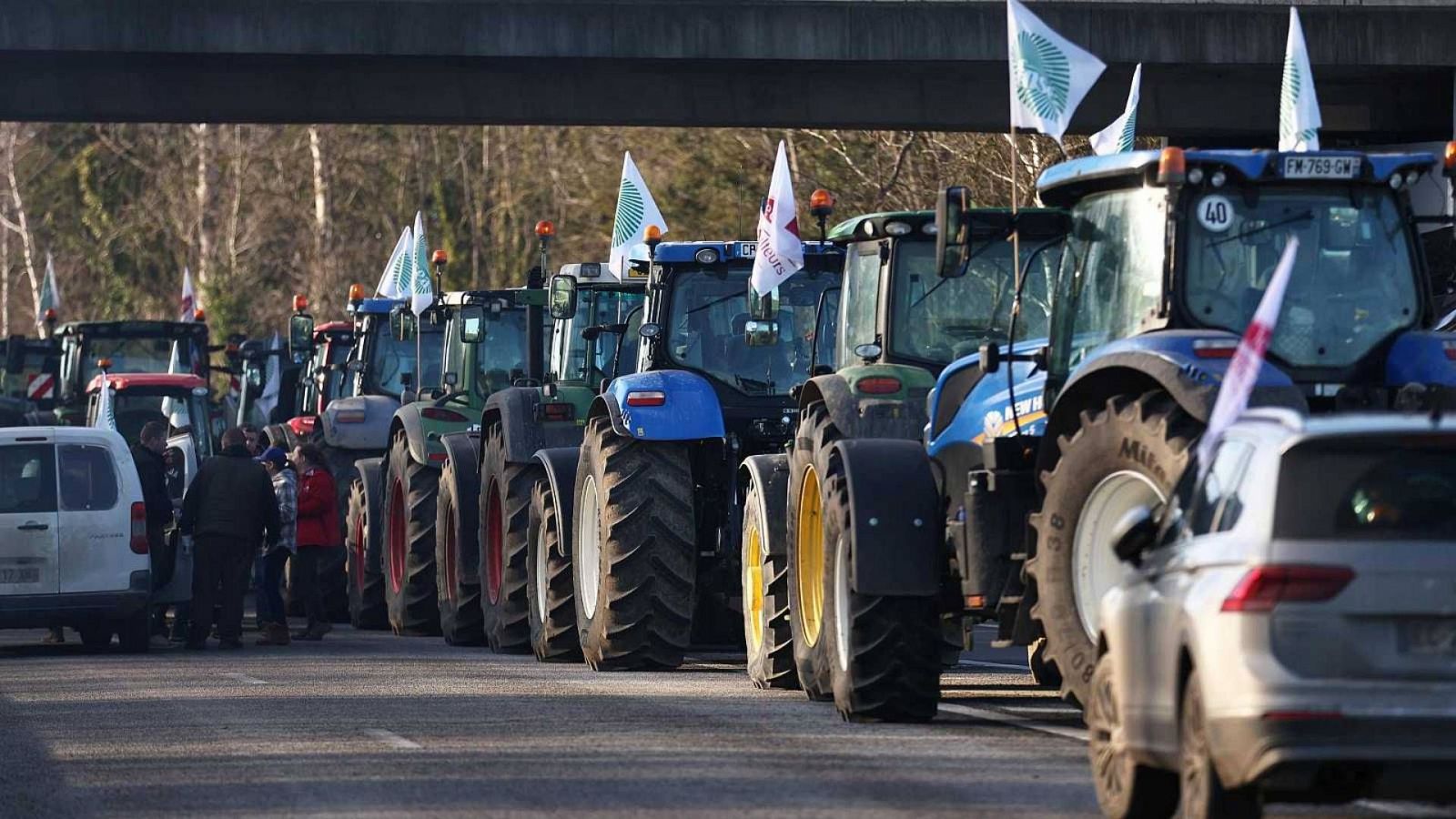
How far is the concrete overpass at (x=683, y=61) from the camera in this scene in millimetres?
30406

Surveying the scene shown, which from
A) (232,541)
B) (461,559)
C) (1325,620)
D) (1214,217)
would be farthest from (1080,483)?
(232,541)

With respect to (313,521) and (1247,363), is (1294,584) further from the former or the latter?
(313,521)

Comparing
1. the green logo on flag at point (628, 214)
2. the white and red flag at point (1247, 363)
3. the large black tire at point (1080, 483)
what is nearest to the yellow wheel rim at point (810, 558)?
the large black tire at point (1080, 483)

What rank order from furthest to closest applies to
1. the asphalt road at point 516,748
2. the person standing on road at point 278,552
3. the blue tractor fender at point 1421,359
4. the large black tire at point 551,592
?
the person standing on road at point 278,552 < the large black tire at point 551,592 < the blue tractor fender at point 1421,359 < the asphalt road at point 516,748

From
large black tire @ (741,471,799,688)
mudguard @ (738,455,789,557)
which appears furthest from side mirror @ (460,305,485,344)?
mudguard @ (738,455,789,557)

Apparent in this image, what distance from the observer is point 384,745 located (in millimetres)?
13773

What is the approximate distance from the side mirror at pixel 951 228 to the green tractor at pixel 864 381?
133 centimetres

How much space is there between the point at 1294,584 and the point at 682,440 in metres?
9.60

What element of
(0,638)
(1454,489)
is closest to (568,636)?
(0,638)

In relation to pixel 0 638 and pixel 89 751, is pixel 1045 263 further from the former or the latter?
pixel 0 638

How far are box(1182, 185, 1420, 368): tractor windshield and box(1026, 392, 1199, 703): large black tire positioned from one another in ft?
2.58

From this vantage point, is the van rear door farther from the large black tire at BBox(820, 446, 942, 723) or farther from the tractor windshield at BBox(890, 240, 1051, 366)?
the large black tire at BBox(820, 446, 942, 723)

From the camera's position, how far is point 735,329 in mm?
19344

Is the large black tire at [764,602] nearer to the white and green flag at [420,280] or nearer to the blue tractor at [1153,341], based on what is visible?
the blue tractor at [1153,341]
